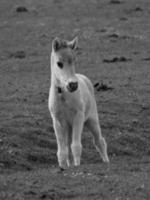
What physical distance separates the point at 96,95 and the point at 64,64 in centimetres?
929

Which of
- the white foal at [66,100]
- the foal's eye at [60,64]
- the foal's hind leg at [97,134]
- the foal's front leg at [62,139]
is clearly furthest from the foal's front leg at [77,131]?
the foal's hind leg at [97,134]

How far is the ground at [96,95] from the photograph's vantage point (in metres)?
10.8

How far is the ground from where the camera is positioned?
10.8 m

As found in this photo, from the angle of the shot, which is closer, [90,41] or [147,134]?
[147,134]

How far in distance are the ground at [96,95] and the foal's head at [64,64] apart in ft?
4.82

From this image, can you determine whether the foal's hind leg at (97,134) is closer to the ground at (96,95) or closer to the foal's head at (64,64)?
the ground at (96,95)

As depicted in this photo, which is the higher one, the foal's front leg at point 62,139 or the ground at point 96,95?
the foal's front leg at point 62,139

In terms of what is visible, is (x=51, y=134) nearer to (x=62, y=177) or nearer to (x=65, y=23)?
(x=62, y=177)

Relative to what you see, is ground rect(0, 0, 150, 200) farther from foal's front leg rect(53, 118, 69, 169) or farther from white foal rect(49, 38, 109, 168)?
white foal rect(49, 38, 109, 168)

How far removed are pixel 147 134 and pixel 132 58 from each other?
11420 millimetres

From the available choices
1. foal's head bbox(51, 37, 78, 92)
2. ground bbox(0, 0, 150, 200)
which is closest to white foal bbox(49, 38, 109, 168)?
foal's head bbox(51, 37, 78, 92)

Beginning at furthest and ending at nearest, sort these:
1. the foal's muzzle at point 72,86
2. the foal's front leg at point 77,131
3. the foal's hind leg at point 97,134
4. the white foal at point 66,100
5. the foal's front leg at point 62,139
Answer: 1. the foal's hind leg at point 97,134
2. the foal's front leg at point 62,139
3. the foal's front leg at point 77,131
4. the white foal at point 66,100
5. the foal's muzzle at point 72,86

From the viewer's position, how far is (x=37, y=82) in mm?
A: 24344

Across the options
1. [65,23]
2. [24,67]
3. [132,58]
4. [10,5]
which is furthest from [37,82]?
[10,5]
